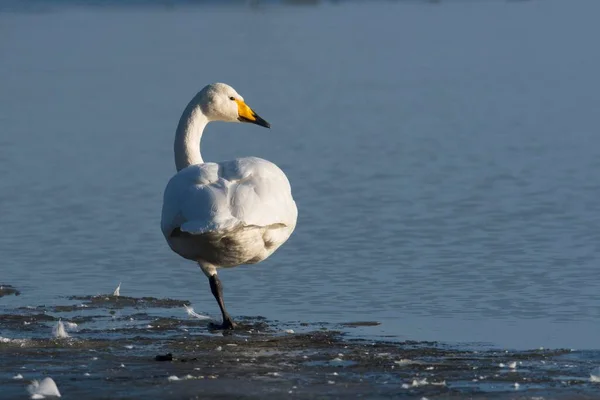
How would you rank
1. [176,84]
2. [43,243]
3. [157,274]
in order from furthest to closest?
[176,84] → [43,243] → [157,274]

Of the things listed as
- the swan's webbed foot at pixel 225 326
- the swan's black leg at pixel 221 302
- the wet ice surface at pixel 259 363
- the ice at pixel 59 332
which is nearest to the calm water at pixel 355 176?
the swan's black leg at pixel 221 302

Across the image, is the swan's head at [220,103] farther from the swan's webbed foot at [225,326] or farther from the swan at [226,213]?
the swan's webbed foot at [225,326]

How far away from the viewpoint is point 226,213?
6.93 meters

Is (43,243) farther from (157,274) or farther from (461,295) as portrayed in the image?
(461,295)

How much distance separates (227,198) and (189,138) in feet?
5.05

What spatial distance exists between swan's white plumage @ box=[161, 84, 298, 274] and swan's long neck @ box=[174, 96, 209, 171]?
37.0 inches

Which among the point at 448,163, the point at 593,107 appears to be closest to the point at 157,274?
the point at 448,163

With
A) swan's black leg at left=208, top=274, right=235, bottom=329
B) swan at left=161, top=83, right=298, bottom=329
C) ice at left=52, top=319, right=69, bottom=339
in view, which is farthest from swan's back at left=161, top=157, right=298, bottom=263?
ice at left=52, top=319, right=69, bottom=339

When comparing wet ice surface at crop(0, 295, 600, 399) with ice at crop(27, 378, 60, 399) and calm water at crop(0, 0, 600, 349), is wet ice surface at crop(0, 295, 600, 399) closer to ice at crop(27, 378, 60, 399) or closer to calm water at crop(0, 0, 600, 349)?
ice at crop(27, 378, 60, 399)

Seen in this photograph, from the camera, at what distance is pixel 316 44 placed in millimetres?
32188

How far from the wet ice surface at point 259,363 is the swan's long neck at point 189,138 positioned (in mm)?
1136

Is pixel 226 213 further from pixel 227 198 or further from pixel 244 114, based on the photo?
pixel 244 114

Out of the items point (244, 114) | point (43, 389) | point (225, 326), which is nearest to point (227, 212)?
point (225, 326)

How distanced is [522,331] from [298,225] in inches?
154
